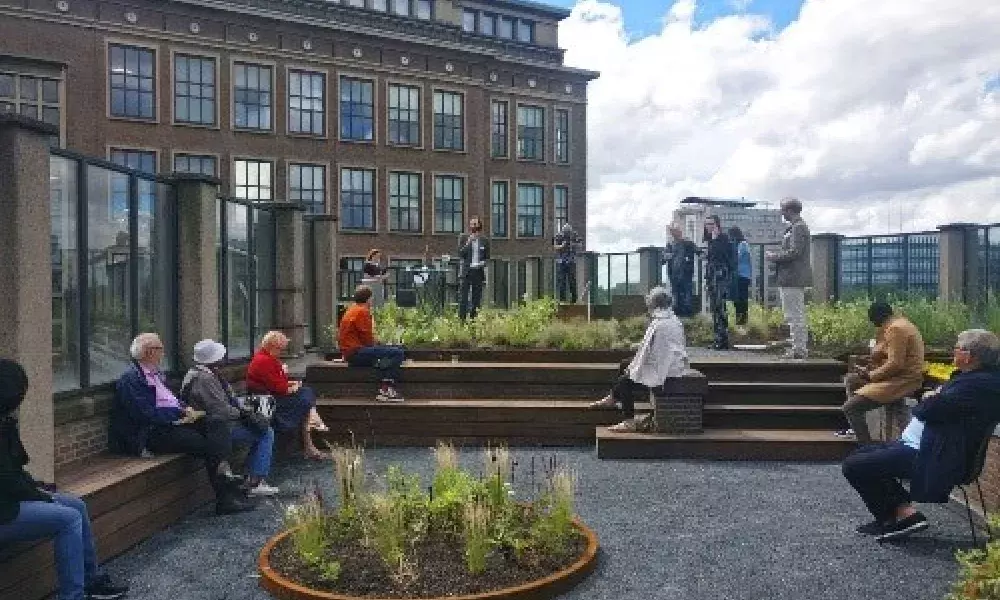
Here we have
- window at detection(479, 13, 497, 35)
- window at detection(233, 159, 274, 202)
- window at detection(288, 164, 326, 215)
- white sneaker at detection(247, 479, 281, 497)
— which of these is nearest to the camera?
white sneaker at detection(247, 479, 281, 497)

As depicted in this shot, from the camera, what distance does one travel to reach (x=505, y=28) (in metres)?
49.1

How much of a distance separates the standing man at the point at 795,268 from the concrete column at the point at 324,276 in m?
7.10

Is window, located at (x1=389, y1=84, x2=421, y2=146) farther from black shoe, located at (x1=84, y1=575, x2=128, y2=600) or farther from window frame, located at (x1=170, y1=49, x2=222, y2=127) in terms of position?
black shoe, located at (x1=84, y1=575, x2=128, y2=600)

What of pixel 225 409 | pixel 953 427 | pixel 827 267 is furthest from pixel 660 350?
pixel 827 267

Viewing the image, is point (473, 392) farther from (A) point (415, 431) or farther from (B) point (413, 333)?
(B) point (413, 333)

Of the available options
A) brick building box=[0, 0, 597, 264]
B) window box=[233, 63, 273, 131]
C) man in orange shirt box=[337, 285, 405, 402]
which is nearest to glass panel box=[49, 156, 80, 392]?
man in orange shirt box=[337, 285, 405, 402]

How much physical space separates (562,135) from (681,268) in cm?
3319

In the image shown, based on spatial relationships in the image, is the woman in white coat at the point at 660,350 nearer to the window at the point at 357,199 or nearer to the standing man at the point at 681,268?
the standing man at the point at 681,268

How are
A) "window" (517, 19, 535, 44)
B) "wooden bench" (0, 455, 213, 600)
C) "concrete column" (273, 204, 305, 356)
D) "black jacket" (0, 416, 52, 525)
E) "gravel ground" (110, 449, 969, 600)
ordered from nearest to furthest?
"black jacket" (0, 416, 52, 525) → "wooden bench" (0, 455, 213, 600) → "gravel ground" (110, 449, 969, 600) → "concrete column" (273, 204, 305, 356) → "window" (517, 19, 535, 44)

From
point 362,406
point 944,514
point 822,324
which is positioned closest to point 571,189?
point 822,324

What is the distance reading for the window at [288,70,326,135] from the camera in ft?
127

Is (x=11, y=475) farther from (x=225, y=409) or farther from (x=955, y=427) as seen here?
(x=955, y=427)

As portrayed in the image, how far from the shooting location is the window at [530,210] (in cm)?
4669

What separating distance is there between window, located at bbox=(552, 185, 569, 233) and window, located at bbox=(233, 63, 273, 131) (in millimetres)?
16712
